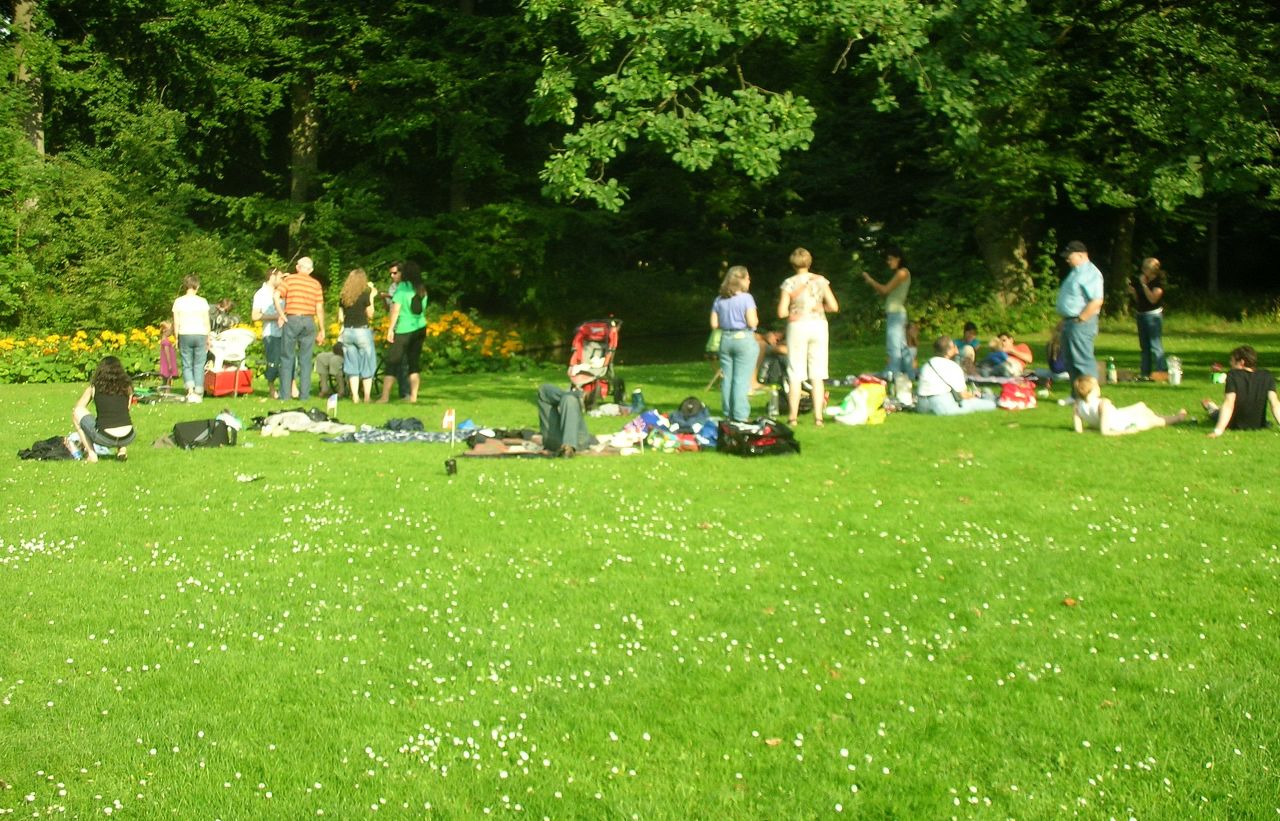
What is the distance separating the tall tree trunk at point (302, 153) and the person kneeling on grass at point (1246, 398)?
25549mm

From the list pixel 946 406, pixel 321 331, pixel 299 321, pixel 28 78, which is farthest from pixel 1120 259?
pixel 28 78

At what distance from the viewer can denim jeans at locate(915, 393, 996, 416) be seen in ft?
56.0

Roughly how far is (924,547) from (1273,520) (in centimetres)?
271

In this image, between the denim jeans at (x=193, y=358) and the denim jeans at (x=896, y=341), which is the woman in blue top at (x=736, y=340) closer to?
the denim jeans at (x=896, y=341)

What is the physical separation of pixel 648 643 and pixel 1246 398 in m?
9.67

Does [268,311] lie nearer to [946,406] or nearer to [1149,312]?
[946,406]

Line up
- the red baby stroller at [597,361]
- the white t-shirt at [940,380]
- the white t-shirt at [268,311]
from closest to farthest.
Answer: the white t-shirt at [940,380], the red baby stroller at [597,361], the white t-shirt at [268,311]

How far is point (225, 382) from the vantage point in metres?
21.0

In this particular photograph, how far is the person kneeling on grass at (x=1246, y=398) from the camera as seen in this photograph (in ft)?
47.3

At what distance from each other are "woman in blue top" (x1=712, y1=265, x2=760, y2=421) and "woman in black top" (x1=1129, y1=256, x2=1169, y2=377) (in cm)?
682

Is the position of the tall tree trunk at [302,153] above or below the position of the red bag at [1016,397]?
above

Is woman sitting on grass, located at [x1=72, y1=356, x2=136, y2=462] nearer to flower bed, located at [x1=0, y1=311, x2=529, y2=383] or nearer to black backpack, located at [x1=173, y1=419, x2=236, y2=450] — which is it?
black backpack, located at [x1=173, y1=419, x2=236, y2=450]

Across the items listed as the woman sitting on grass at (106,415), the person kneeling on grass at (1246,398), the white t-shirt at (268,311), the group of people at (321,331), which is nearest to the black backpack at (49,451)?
the woman sitting on grass at (106,415)

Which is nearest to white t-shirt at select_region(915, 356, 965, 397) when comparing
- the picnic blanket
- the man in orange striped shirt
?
the picnic blanket
